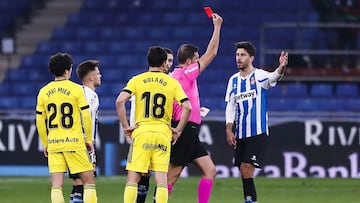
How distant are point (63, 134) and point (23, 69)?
52.9 ft

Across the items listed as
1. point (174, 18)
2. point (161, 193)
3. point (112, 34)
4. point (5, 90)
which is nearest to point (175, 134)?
point (161, 193)

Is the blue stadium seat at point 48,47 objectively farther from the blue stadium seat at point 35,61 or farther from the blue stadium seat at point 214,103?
the blue stadium seat at point 214,103

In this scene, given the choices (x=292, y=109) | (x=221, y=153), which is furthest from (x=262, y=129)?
(x=292, y=109)

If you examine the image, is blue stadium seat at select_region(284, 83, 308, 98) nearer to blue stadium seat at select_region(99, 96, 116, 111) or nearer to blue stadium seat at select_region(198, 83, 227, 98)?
blue stadium seat at select_region(198, 83, 227, 98)

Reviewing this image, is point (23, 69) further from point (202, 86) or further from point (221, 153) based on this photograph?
point (221, 153)

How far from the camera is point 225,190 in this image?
17.7 meters

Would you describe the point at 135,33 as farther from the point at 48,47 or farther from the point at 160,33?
the point at 48,47

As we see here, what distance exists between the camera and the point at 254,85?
43.9ft

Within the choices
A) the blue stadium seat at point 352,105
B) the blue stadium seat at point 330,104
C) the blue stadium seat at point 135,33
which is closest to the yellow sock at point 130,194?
the blue stadium seat at point 330,104

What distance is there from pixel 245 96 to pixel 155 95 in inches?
73.5

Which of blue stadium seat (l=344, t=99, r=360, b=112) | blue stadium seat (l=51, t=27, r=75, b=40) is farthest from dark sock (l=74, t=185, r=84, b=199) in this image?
blue stadium seat (l=51, t=27, r=75, b=40)

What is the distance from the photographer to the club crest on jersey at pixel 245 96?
1341 centimetres

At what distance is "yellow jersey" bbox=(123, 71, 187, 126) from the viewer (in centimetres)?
1187

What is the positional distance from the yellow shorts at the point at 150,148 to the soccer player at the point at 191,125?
4.35ft
